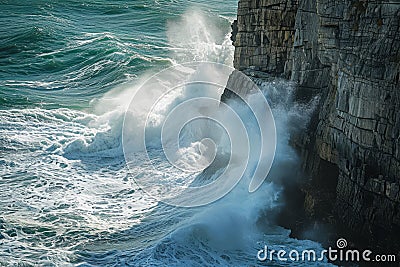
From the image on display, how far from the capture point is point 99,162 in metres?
22.6

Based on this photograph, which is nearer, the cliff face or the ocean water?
the cliff face

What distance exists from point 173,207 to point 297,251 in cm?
434

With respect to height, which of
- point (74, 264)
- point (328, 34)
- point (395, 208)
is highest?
point (328, 34)

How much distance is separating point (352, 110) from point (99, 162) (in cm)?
1069

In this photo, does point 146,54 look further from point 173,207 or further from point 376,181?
point 376,181

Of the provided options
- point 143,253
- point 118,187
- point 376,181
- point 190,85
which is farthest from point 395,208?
point 190,85

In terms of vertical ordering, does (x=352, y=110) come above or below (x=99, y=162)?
above

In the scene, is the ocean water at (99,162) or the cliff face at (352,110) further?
the ocean water at (99,162)

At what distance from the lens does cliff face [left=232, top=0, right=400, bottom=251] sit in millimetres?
13875

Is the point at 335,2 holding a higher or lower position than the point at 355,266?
higher

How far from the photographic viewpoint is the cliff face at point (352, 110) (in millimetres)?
13875

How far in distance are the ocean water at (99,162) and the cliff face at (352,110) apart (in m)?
0.97

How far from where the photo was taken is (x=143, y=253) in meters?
15.1

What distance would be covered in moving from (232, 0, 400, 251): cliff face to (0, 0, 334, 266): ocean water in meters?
0.97
